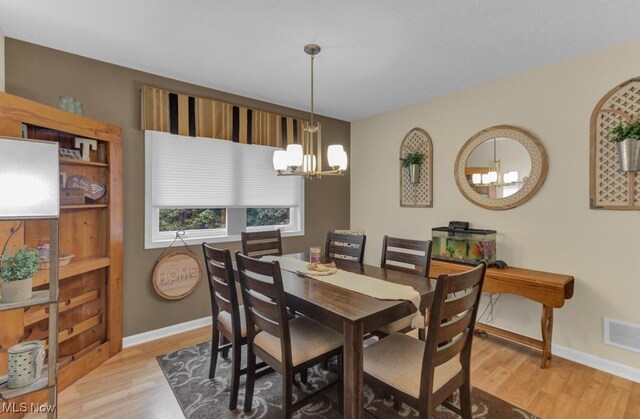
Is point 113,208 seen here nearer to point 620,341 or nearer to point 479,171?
point 479,171

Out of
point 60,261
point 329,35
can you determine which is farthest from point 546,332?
point 60,261

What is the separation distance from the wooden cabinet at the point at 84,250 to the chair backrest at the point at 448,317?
233 centimetres

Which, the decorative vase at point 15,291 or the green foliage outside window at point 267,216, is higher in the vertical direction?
the green foliage outside window at point 267,216

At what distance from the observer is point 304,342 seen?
1.81 meters

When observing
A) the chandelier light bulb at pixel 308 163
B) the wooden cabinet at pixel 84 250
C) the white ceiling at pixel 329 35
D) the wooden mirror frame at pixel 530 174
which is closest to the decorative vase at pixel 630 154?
the wooden mirror frame at pixel 530 174

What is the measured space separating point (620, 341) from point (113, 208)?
13.6 feet

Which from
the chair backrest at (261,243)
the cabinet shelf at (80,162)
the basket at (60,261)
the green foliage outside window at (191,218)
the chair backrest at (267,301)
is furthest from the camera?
the green foliage outside window at (191,218)

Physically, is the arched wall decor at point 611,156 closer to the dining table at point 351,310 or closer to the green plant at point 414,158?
the green plant at point 414,158

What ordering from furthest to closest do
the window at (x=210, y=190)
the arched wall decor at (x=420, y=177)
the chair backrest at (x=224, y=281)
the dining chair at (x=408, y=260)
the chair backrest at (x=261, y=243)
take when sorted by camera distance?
the arched wall decor at (x=420, y=177)
the window at (x=210, y=190)
the chair backrest at (x=261, y=243)
the dining chair at (x=408, y=260)
the chair backrest at (x=224, y=281)

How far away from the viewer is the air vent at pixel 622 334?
2.28m

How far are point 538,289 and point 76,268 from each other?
349 cm

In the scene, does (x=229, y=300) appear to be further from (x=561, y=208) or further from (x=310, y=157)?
(x=561, y=208)

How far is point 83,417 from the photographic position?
1865 millimetres
